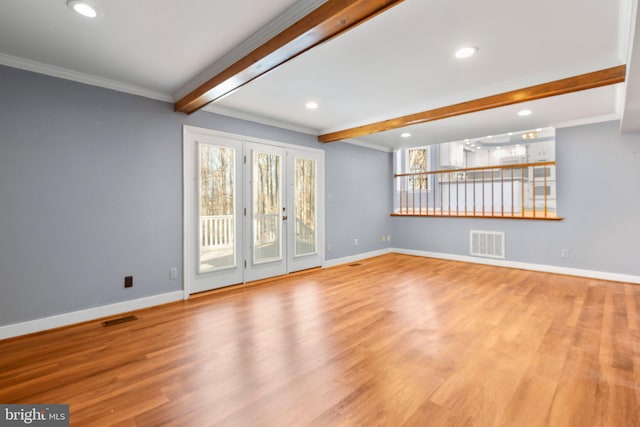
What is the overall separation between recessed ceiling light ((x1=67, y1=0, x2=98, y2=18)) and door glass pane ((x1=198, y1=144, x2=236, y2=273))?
1.87m

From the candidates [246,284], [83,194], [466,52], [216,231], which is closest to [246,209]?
[216,231]

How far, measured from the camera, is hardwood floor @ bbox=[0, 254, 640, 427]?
1621 millimetres

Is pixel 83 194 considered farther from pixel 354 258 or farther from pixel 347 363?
pixel 354 258

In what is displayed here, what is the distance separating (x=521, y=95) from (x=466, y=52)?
3.42 ft

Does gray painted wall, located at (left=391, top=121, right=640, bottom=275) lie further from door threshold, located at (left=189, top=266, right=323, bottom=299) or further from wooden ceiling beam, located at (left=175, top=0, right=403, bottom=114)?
wooden ceiling beam, located at (left=175, top=0, right=403, bottom=114)

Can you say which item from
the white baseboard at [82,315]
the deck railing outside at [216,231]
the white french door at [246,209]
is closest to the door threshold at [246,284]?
the white french door at [246,209]

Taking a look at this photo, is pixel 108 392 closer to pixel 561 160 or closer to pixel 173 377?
pixel 173 377

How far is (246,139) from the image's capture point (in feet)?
13.8

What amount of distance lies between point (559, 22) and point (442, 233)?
15.0 feet

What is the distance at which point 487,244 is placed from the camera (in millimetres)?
5605

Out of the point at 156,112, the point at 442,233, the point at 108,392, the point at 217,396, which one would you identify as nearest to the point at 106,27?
the point at 156,112

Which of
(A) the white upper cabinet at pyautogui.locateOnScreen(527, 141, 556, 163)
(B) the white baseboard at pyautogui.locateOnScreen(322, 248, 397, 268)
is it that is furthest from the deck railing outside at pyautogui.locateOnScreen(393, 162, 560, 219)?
(B) the white baseboard at pyautogui.locateOnScreen(322, 248, 397, 268)

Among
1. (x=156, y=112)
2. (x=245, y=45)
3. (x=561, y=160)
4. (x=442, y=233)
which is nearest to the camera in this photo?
(x=245, y=45)

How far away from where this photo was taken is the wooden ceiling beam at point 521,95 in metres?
2.65
